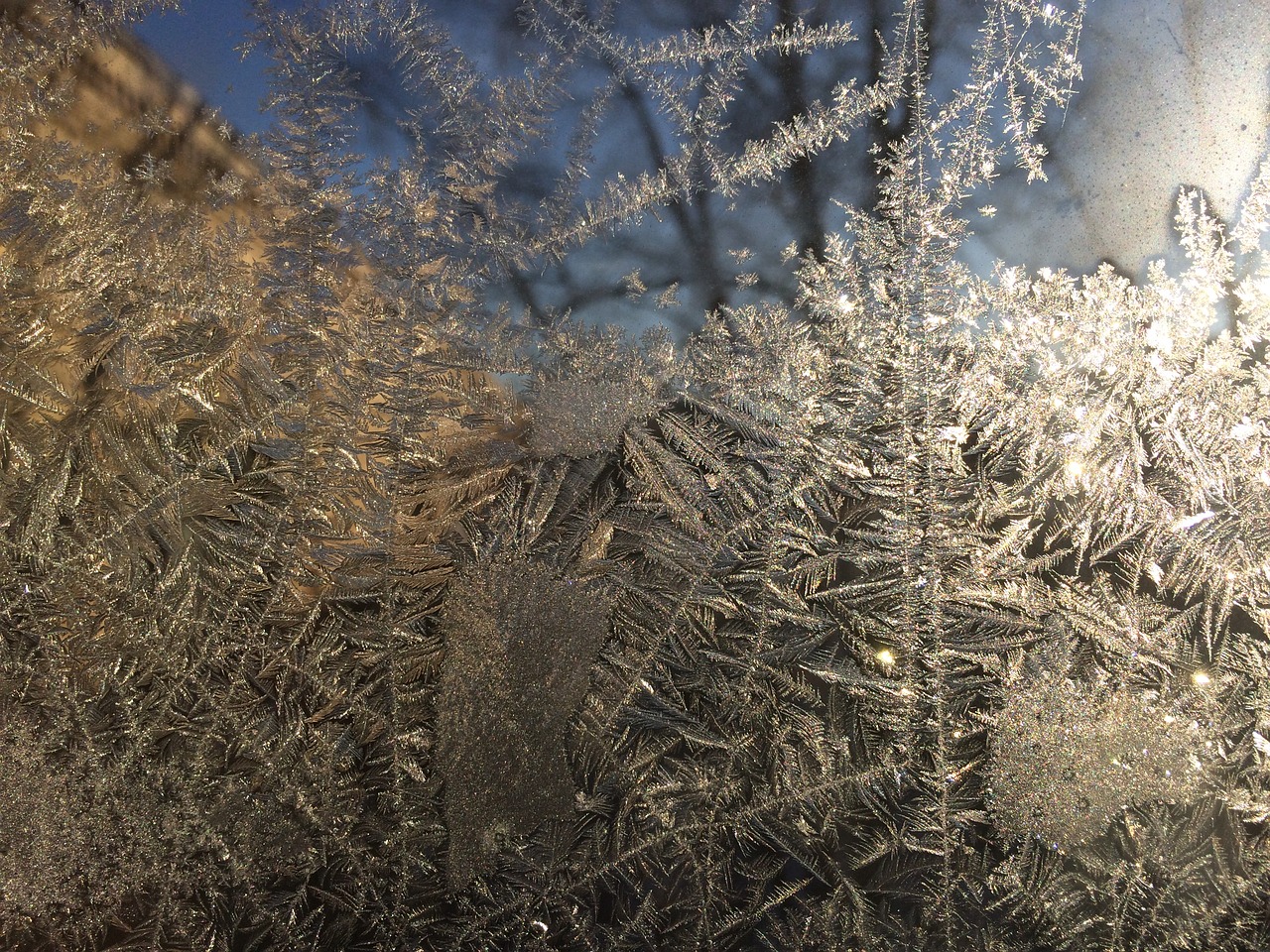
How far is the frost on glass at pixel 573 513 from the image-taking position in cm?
44

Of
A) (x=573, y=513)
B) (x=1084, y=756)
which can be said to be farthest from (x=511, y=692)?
(x=1084, y=756)

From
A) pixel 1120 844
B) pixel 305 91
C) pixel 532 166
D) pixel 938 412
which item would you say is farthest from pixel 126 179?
pixel 1120 844

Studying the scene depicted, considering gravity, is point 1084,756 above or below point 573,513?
below

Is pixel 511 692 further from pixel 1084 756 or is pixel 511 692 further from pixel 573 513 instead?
pixel 1084 756

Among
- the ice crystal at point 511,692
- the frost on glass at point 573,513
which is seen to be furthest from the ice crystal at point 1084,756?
the ice crystal at point 511,692

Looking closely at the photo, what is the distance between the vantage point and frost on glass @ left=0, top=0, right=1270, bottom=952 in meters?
0.44

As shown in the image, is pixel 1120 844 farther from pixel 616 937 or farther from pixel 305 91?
pixel 305 91

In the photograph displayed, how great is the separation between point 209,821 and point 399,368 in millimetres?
279

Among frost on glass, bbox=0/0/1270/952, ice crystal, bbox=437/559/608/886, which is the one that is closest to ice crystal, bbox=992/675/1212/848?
frost on glass, bbox=0/0/1270/952

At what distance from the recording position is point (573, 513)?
46cm

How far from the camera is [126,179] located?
0.45 m

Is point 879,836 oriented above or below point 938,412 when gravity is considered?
below

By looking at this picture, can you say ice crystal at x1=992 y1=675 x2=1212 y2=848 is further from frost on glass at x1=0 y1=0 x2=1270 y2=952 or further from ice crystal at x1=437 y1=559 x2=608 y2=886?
ice crystal at x1=437 y1=559 x2=608 y2=886

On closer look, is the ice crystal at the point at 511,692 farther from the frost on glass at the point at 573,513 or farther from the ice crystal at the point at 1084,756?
the ice crystal at the point at 1084,756
